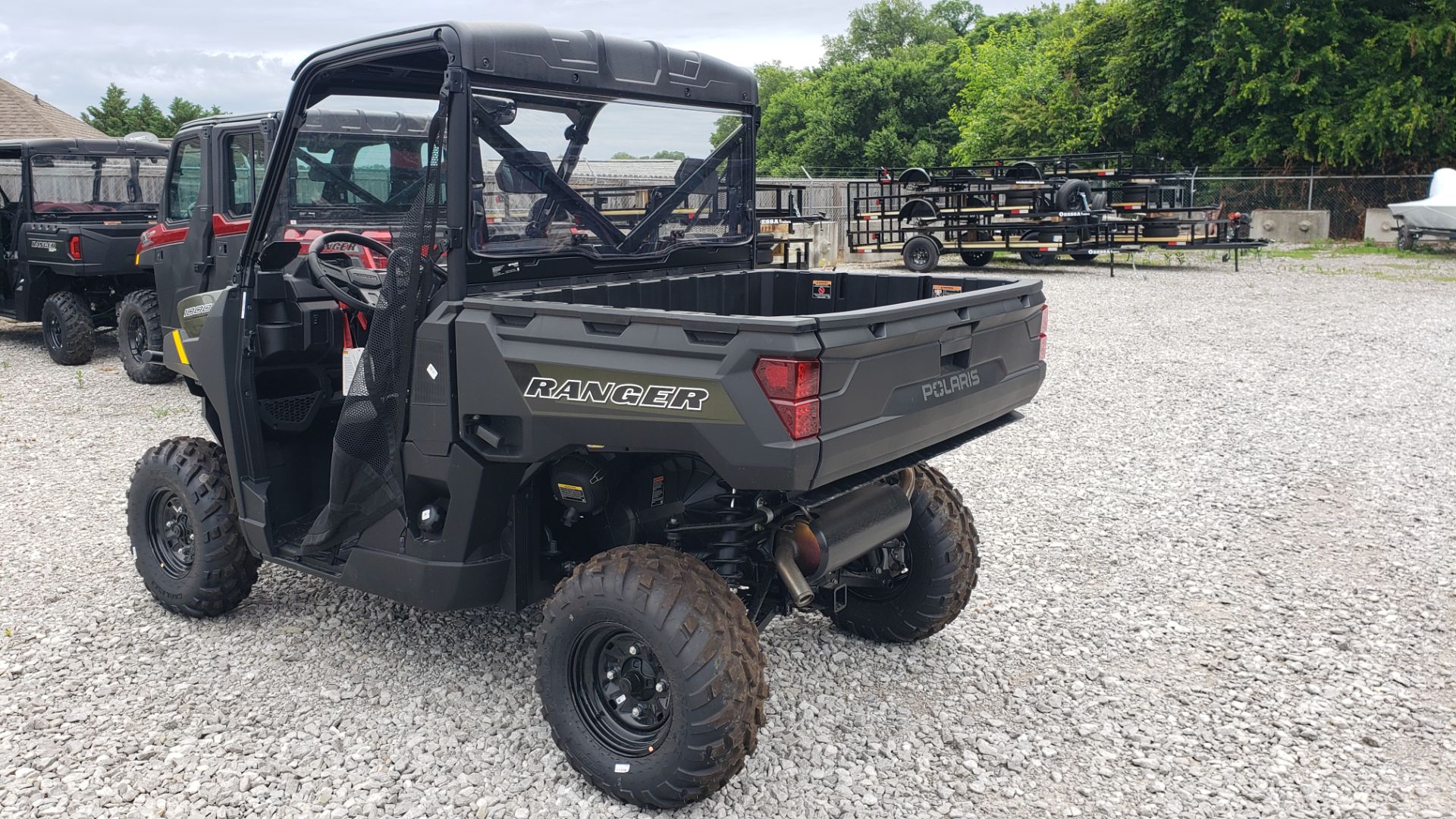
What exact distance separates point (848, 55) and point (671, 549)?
92955 mm

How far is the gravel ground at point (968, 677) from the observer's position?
11.2ft

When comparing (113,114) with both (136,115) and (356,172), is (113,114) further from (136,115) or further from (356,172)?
(356,172)

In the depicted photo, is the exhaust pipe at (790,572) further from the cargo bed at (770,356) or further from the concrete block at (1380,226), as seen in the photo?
the concrete block at (1380,226)

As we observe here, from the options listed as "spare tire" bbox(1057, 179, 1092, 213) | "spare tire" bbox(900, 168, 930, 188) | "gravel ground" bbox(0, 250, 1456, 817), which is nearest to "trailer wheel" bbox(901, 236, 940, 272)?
"spare tire" bbox(900, 168, 930, 188)

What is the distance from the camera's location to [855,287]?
4.50 meters

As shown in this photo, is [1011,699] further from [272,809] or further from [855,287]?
[272,809]

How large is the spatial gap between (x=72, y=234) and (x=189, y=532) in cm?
722

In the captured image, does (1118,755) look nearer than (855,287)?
Yes

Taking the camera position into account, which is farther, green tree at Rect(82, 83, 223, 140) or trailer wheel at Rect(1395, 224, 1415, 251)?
green tree at Rect(82, 83, 223, 140)

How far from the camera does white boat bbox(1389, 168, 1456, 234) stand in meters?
23.4

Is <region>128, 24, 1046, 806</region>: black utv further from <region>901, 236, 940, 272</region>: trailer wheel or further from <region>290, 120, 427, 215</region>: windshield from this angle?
<region>901, 236, 940, 272</region>: trailer wheel

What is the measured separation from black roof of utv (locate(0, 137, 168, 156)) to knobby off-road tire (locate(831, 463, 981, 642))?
9541 mm

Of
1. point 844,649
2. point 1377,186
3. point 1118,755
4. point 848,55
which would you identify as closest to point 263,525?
point 844,649

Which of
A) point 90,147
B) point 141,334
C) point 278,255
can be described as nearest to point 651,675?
point 278,255
